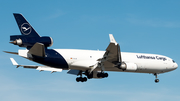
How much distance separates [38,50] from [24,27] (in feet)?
9.74

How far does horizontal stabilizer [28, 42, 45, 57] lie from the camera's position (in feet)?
90.0

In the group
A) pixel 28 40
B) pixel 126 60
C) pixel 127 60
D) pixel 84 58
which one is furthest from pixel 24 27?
pixel 127 60

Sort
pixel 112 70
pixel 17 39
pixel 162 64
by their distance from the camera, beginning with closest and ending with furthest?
pixel 17 39
pixel 112 70
pixel 162 64

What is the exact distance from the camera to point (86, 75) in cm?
3681

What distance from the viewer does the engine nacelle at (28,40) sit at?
2747 centimetres

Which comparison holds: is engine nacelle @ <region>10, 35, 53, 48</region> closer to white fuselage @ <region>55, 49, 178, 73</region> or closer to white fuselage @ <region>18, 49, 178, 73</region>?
white fuselage @ <region>18, 49, 178, 73</region>

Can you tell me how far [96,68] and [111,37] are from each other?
6496 mm

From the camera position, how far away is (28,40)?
28.2 meters

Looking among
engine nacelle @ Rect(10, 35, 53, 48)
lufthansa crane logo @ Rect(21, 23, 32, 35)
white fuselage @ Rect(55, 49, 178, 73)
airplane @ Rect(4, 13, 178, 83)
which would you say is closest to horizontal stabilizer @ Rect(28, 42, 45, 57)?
airplane @ Rect(4, 13, 178, 83)

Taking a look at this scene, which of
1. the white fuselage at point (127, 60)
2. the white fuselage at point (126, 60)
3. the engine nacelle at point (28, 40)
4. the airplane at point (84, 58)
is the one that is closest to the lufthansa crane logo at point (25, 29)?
the airplane at point (84, 58)

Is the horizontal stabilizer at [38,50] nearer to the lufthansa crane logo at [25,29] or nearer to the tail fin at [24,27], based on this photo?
the tail fin at [24,27]

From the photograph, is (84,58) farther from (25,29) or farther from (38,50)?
(25,29)

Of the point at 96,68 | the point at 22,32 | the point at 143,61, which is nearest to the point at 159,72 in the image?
the point at 143,61

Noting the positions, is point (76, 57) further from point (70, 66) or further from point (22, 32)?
A: point (22, 32)
